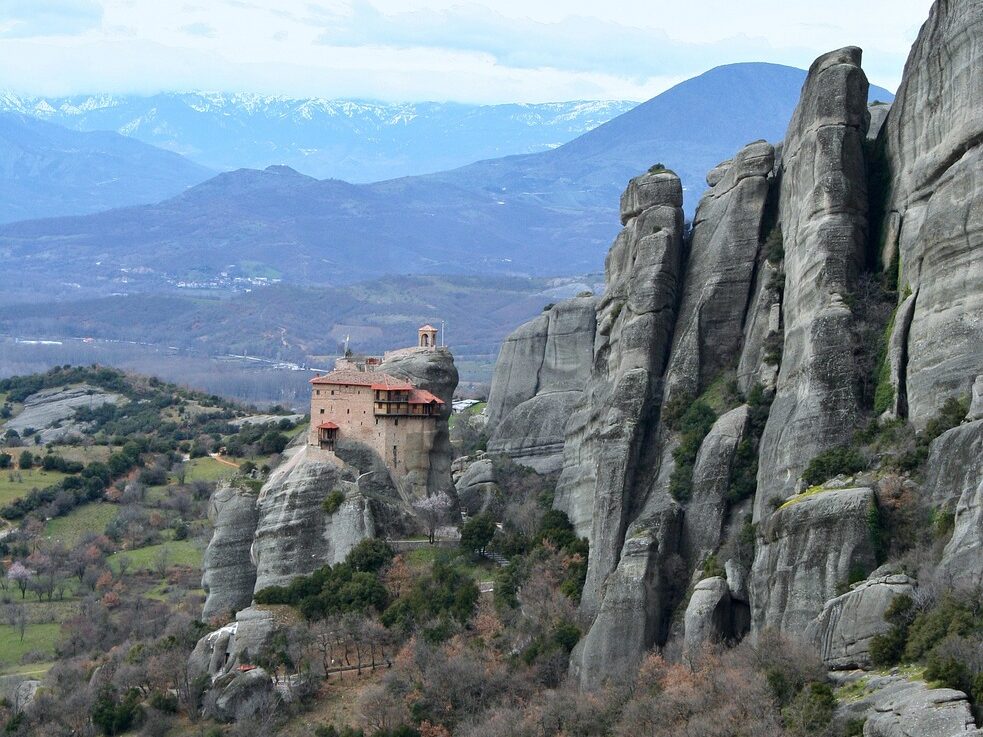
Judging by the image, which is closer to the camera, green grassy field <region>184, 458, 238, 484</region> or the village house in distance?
the village house in distance

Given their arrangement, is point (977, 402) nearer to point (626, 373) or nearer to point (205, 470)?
point (626, 373)

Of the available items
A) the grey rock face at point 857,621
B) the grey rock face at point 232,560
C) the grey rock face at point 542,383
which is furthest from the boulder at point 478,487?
the grey rock face at point 857,621

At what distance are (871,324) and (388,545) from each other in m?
22.5

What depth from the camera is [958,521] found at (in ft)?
141

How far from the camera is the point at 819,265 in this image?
54.0 m

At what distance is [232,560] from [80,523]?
38.0 metres

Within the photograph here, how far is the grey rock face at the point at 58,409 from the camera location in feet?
459

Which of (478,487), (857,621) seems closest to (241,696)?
(478,487)

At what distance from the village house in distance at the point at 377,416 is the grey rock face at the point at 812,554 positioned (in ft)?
82.4

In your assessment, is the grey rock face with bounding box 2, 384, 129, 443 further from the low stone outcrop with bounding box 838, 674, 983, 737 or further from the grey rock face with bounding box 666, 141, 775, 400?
the low stone outcrop with bounding box 838, 674, 983, 737

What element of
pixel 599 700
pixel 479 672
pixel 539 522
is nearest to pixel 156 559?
pixel 539 522

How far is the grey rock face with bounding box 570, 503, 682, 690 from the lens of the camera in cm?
5303

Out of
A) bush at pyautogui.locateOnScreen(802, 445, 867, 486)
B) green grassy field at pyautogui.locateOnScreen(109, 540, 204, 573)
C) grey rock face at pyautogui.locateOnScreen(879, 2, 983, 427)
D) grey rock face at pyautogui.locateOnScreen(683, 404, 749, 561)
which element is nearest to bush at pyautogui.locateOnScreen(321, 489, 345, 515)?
grey rock face at pyautogui.locateOnScreen(683, 404, 749, 561)

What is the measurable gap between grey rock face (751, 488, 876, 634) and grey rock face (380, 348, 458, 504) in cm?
2514
